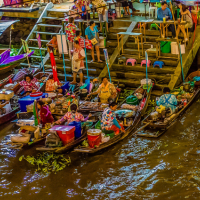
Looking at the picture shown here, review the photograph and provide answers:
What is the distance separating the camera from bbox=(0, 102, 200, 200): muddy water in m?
7.63

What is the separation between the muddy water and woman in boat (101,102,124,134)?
50cm

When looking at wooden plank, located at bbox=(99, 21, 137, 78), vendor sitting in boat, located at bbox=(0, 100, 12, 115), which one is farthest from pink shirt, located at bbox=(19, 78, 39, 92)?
wooden plank, located at bbox=(99, 21, 137, 78)

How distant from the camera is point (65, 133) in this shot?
888 centimetres

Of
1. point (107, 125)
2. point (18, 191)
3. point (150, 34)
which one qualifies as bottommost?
point (18, 191)

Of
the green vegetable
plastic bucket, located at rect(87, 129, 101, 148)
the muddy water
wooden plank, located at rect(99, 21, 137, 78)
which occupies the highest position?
wooden plank, located at rect(99, 21, 137, 78)

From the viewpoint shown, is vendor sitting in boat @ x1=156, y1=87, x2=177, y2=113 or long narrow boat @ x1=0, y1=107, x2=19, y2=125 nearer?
vendor sitting in boat @ x1=156, y1=87, x2=177, y2=113

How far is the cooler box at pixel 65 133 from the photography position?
8887 mm

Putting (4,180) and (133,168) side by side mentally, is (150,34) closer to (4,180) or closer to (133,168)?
(133,168)

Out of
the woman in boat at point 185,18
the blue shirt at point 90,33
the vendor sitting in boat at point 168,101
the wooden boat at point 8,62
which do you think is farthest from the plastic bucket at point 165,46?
the wooden boat at point 8,62

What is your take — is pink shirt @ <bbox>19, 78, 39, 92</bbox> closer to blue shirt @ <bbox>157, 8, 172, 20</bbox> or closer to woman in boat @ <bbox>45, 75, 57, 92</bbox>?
woman in boat @ <bbox>45, 75, 57, 92</bbox>

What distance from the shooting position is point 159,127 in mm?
9945

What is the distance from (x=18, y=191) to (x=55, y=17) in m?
10.8

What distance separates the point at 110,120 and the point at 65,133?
1.24 meters

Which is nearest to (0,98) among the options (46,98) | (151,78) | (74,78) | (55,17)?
(46,98)
